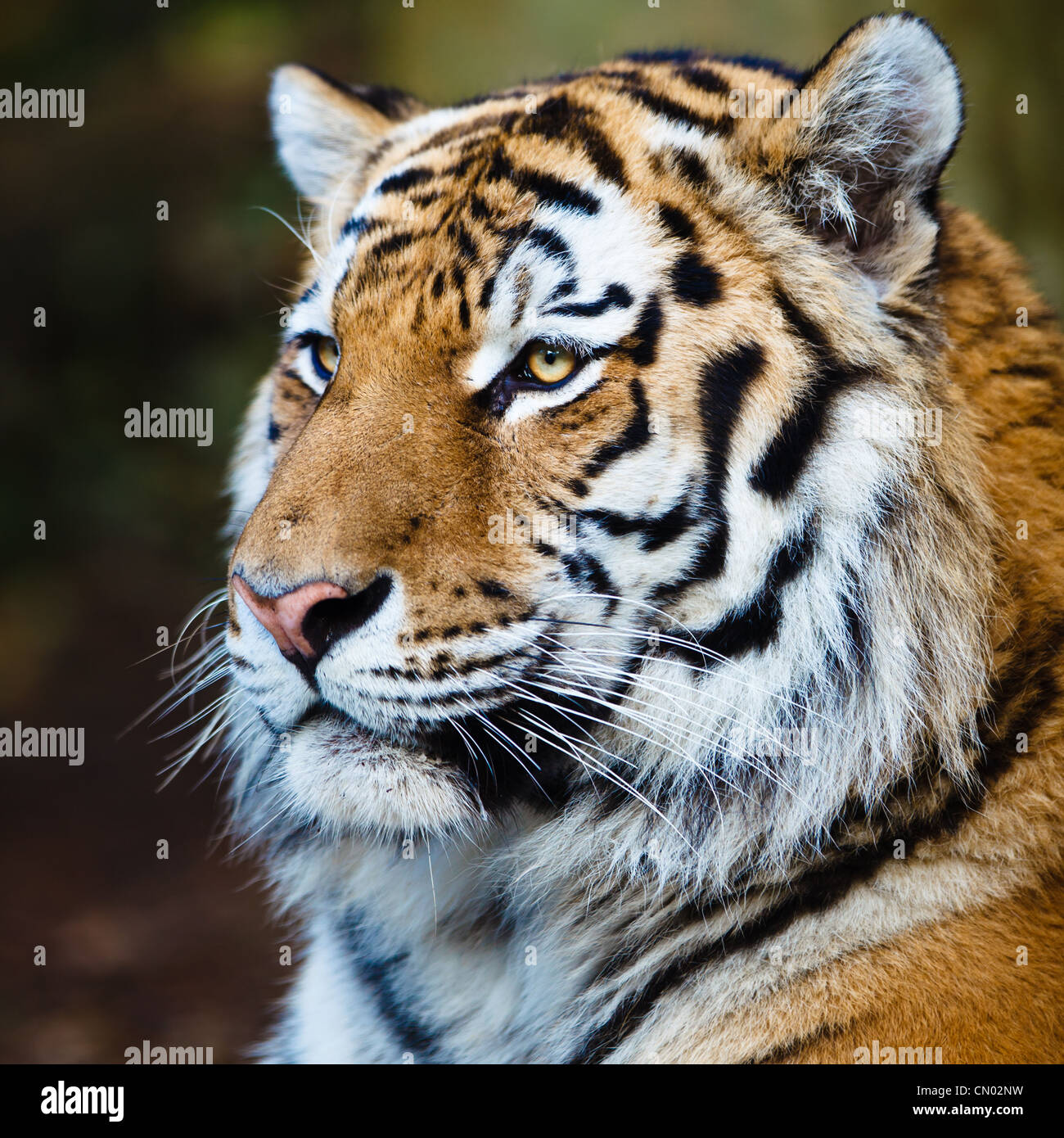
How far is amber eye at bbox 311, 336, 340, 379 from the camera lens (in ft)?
6.70

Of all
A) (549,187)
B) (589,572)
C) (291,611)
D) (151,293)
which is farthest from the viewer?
(151,293)

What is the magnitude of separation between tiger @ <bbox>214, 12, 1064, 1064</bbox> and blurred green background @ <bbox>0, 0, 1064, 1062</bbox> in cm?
289

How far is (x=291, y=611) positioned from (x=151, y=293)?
5.03 meters

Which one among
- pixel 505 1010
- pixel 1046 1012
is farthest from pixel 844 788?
pixel 505 1010

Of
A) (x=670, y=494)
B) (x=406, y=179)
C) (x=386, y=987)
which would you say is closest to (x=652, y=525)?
(x=670, y=494)

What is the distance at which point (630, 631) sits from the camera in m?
1.71

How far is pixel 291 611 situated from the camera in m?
1.55

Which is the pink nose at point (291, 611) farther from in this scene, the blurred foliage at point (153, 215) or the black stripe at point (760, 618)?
the blurred foliage at point (153, 215)

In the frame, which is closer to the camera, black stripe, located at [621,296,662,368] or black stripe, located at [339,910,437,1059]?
black stripe, located at [621,296,662,368]

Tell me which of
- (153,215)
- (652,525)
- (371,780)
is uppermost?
(652,525)

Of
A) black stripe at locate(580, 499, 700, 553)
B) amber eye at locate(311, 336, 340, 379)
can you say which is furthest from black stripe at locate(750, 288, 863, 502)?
amber eye at locate(311, 336, 340, 379)

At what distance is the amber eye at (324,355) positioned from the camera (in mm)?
2043

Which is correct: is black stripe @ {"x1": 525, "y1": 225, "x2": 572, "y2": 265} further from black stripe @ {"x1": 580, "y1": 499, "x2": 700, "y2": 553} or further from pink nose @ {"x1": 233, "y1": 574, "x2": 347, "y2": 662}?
pink nose @ {"x1": 233, "y1": 574, "x2": 347, "y2": 662}

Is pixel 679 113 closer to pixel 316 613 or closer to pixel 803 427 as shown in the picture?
pixel 803 427
